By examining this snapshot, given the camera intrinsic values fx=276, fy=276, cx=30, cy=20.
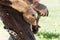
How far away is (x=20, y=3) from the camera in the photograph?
8.79ft

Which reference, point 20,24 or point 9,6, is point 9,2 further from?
point 20,24

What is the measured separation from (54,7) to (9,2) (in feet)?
44.4

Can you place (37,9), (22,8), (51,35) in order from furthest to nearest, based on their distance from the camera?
1. (51,35)
2. (37,9)
3. (22,8)

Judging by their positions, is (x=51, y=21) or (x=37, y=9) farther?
(x=51, y=21)

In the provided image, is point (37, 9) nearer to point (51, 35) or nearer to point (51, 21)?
point (51, 35)

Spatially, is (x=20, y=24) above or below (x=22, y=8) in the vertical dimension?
below

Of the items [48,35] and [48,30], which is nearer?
[48,35]

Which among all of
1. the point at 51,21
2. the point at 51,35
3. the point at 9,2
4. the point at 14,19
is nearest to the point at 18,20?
the point at 14,19

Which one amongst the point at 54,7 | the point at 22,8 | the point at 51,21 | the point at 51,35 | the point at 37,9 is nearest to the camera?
the point at 22,8

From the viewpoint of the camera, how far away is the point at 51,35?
875 cm

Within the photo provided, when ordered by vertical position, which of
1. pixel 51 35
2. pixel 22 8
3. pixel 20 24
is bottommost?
pixel 51 35

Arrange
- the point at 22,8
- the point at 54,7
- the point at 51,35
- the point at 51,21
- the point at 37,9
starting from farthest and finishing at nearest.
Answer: the point at 54,7
the point at 51,21
the point at 51,35
the point at 37,9
the point at 22,8

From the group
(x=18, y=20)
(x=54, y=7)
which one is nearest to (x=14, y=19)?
(x=18, y=20)

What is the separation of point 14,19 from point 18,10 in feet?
0.41
